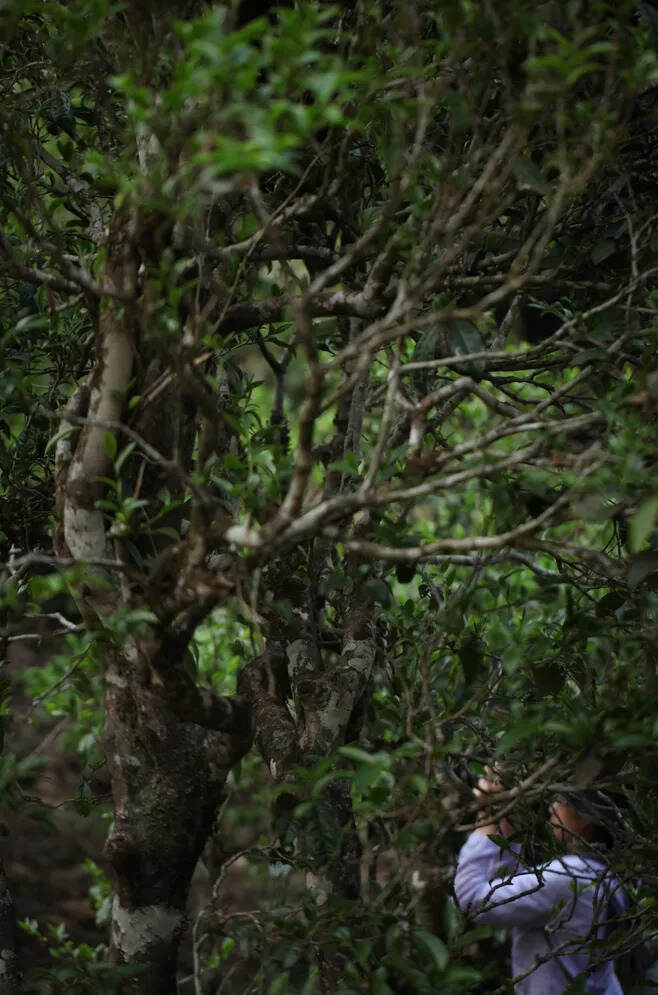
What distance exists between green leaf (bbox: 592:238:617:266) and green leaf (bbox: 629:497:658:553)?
85 cm

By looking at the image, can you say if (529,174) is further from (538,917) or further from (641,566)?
(538,917)

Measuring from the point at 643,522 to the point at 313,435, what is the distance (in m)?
0.55

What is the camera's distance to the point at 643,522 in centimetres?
136

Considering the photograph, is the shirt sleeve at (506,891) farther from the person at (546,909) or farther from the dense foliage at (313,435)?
the dense foliage at (313,435)

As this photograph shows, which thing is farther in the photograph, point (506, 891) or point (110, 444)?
point (506, 891)

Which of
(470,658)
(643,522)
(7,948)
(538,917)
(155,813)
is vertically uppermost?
(643,522)

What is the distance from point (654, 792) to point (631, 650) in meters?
0.51

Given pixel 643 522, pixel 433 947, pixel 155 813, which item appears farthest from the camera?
pixel 155 813

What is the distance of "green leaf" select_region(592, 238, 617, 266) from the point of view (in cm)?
206

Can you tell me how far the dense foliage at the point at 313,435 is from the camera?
144 cm

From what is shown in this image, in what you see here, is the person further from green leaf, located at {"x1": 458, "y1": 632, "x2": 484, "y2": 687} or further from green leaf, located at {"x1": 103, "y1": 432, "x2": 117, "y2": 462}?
green leaf, located at {"x1": 103, "y1": 432, "x2": 117, "y2": 462}

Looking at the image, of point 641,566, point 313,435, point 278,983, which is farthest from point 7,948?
point 641,566

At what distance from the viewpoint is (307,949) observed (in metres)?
1.69

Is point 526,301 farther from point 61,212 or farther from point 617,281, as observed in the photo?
point 61,212
